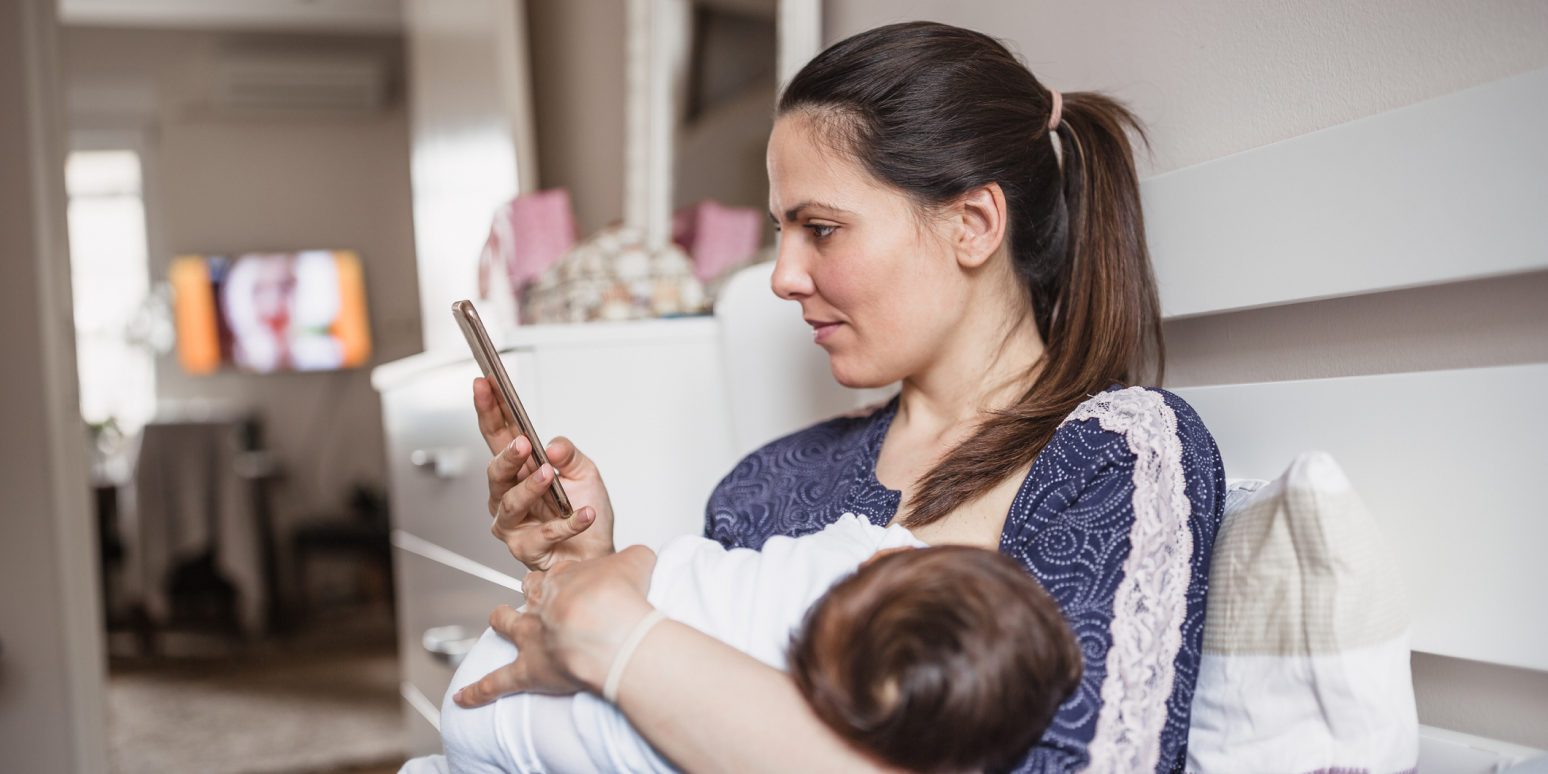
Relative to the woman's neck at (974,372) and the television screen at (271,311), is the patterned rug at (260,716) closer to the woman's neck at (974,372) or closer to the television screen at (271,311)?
the television screen at (271,311)

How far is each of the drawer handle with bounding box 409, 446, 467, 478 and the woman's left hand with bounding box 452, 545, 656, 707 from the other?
63 cm

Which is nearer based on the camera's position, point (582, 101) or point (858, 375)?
point (858, 375)

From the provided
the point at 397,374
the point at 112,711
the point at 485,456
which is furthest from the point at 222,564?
the point at 485,456

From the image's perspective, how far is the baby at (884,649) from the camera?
543mm

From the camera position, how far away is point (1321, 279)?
79 centimetres

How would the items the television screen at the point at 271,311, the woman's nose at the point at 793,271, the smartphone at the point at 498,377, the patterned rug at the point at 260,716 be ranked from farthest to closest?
1. the television screen at the point at 271,311
2. the patterned rug at the point at 260,716
3. the woman's nose at the point at 793,271
4. the smartphone at the point at 498,377

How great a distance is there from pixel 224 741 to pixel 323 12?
362 centimetres

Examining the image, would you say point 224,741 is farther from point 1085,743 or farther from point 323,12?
point 323,12

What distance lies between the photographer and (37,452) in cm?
227

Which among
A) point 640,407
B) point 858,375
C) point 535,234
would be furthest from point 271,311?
point 858,375

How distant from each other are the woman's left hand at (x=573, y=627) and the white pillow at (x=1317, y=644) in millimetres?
386

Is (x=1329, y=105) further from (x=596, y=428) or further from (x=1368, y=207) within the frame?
(x=596, y=428)

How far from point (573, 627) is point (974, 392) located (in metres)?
0.48

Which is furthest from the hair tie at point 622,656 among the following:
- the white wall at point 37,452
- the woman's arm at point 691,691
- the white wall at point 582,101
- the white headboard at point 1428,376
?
the white wall at point 37,452
